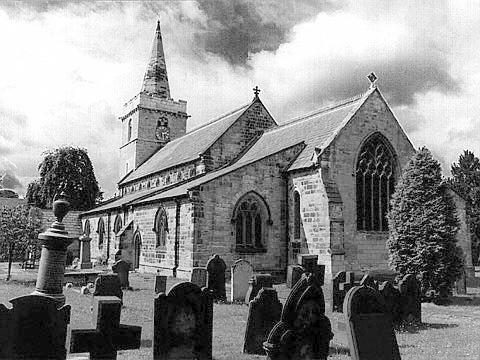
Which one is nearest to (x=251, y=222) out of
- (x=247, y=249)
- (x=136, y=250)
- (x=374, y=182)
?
(x=247, y=249)

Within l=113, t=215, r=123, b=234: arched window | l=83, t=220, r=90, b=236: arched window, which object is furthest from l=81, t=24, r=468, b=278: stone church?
l=83, t=220, r=90, b=236: arched window

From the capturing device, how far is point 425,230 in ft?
50.7

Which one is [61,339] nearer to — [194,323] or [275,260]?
[194,323]

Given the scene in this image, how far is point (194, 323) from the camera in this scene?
6.64 metres

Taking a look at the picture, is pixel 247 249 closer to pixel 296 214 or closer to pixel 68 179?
pixel 296 214

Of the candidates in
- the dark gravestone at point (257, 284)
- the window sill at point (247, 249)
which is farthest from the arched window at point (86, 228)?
the dark gravestone at point (257, 284)

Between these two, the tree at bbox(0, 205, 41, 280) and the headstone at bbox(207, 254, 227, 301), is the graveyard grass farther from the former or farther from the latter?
the tree at bbox(0, 205, 41, 280)

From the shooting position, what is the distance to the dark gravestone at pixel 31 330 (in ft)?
17.2

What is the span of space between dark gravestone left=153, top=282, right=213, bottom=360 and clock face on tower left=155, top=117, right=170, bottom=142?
3823 cm

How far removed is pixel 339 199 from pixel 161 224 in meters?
9.53

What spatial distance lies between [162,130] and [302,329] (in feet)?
129

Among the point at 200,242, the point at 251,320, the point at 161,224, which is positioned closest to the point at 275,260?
A: the point at 200,242

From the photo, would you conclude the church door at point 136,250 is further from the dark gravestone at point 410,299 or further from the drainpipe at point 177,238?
the dark gravestone at point 410,299

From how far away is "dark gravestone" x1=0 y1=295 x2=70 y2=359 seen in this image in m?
5.24
